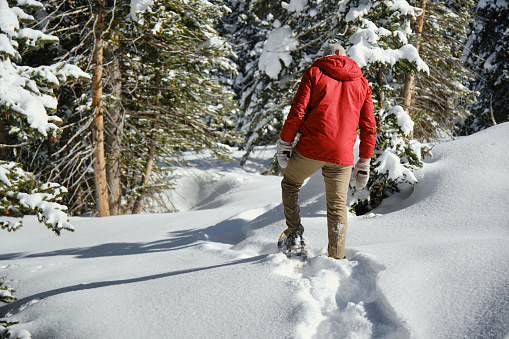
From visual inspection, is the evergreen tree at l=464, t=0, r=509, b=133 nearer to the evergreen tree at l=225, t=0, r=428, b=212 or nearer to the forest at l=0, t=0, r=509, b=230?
the forest at l=0, t=0, r=509, b=230

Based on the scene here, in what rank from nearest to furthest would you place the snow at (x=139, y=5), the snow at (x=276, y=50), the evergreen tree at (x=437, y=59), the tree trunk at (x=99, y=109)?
the snow at (x=139, y=5) → the tree trunk at (x=99, y=109) → the evergreen tree at (x=437, y=59) → the snow at (x=276, y=50)

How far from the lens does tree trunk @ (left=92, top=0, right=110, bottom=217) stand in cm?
722

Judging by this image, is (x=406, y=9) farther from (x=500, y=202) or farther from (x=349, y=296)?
(x=349, y=296)

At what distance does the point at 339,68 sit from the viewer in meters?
2.98

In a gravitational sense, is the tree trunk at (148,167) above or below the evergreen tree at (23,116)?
below

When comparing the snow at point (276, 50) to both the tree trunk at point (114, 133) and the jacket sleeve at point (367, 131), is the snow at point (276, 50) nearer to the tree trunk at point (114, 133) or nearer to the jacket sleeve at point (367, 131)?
the tree trunk at point (114, 133)

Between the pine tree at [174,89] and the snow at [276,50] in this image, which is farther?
the snow at [276,50]

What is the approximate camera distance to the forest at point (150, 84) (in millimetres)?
3585

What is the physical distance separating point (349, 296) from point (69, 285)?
2.76 metres

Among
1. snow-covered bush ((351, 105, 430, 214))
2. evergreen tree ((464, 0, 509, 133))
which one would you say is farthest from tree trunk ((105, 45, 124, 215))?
evergreen tree ((464, 0, 509, 133))

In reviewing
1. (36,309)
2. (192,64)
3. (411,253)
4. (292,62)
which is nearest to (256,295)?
(411,253)

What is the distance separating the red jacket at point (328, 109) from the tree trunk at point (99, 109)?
559 cm

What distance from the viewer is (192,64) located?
895 cm

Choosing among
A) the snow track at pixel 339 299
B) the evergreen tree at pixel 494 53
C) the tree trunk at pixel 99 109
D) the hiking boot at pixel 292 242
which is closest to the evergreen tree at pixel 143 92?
the tree trunk at pixel 99 109
